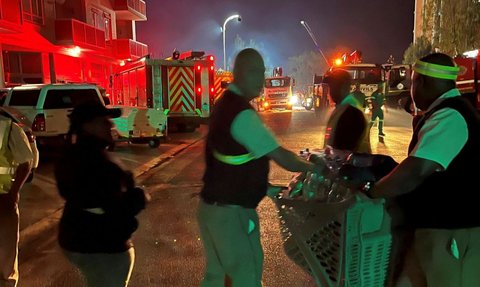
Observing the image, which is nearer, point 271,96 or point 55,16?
point 55,16

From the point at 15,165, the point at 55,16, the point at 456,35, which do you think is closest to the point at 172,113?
the point at 55,16

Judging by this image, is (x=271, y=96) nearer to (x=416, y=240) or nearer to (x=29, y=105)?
(x=29, y=105)

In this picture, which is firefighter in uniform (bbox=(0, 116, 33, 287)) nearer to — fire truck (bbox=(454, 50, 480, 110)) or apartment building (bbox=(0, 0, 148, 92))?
fire truck (bbox=(454, 50, 480, 110))

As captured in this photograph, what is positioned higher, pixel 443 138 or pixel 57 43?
pixel 57 43

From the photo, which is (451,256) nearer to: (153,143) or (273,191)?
(273,191)

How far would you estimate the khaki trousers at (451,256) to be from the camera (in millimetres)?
2184

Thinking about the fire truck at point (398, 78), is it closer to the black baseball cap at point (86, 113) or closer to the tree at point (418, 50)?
the tree at point (418, 50)

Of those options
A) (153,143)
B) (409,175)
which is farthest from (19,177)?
(153,143)

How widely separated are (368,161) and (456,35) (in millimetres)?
26085

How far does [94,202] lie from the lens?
2.50 meters

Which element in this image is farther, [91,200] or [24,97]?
[24,97]

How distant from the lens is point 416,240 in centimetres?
226

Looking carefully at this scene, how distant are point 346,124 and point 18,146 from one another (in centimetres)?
263

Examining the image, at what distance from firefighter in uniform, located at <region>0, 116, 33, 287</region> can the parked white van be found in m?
8.03
